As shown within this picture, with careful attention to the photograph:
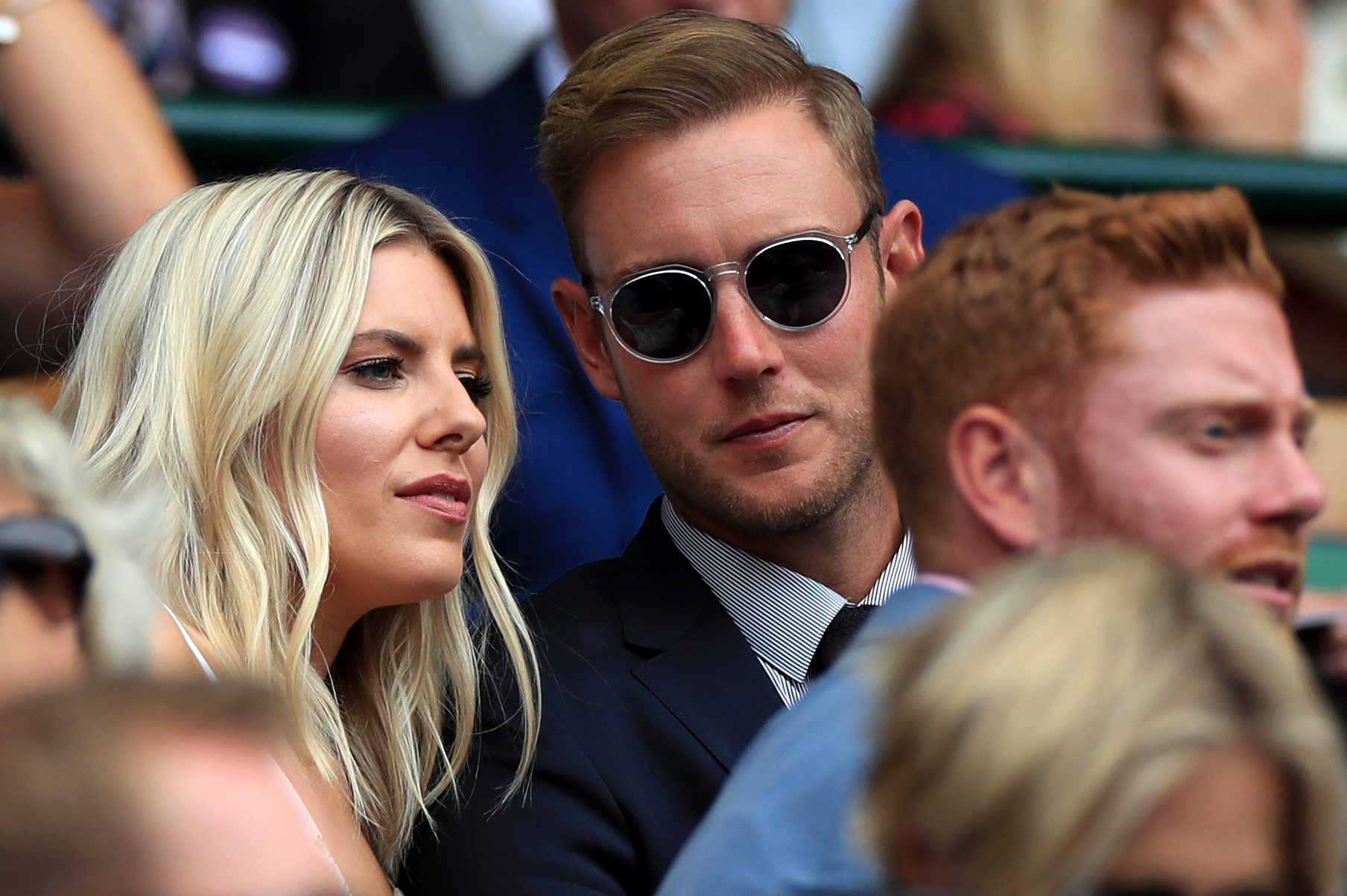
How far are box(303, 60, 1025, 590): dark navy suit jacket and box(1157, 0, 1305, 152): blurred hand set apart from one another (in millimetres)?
1085

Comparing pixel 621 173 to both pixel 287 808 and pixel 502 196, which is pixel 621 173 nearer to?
pixel 502 196

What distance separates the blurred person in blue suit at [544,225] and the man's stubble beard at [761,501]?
1.52ft

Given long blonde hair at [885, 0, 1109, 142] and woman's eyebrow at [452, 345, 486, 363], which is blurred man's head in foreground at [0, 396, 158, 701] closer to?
woman's eyebrow at [452, 345, 486, 363]

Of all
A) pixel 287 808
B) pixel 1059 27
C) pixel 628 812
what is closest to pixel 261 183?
pixel 628 812

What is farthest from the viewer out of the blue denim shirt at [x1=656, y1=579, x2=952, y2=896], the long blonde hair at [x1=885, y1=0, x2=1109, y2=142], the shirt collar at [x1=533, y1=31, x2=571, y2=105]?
the long blonde hair at [x1=885, y1=0, x2=1109, y2=142]

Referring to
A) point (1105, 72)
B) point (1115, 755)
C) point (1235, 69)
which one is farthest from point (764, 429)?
point (1235, 69)

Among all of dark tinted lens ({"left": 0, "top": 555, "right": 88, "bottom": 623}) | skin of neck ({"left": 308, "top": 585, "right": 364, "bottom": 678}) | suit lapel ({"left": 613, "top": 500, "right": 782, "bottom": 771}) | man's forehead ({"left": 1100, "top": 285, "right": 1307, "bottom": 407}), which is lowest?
suit lapel ({"left": 613, "top": 500, "right": 782, "bottom": 771})

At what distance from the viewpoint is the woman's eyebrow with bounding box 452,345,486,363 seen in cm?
246

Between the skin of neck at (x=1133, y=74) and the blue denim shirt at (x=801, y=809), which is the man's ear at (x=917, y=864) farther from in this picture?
the skin of neck at (x=1133, y=74)

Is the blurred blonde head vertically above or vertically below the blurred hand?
above

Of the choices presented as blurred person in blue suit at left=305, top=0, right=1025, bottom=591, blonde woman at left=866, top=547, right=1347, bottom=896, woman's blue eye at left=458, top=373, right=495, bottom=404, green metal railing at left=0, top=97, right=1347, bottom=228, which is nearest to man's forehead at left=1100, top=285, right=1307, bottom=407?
blonde woman at left=866, top=547, right=1347, bottom=896

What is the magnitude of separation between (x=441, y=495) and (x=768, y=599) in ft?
1.61

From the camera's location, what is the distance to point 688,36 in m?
2.52

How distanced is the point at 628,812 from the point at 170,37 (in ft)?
8.83
